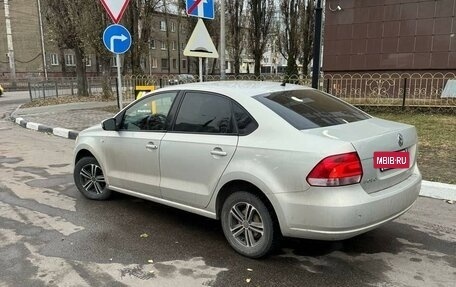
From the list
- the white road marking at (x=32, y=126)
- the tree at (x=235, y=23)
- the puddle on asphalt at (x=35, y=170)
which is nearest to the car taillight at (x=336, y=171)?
the puddle on asphalt at (x=35, y=170)

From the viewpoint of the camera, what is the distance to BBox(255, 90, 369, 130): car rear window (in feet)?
12.6

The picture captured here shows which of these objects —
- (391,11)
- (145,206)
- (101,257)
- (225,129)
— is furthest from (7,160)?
(391,11)

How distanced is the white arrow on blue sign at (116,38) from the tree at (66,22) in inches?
443

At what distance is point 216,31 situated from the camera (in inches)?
1596

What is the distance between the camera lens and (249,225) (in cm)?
393

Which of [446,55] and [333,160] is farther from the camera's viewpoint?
[446,55]

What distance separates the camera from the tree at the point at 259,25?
35875 mm

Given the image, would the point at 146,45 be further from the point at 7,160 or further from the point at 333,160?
the point at 333,160

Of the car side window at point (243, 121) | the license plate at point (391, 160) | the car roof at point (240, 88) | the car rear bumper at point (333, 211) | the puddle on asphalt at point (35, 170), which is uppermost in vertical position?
the car roof at point (240, 88)

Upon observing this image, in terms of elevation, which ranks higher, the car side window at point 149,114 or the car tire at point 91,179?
the car side window at point 149,114

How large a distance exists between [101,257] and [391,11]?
1446cm

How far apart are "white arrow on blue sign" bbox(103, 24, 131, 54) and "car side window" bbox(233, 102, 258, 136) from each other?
18.0ft

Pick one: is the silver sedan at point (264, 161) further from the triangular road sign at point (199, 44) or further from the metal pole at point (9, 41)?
the metal pole at point (9, 41)

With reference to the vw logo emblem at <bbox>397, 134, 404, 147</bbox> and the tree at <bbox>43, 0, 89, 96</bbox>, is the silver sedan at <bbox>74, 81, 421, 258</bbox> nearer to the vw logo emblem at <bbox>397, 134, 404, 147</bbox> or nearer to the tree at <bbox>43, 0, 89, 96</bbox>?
the vw logo emblem at <bbox>397, 134, 404, 147</bbox>
